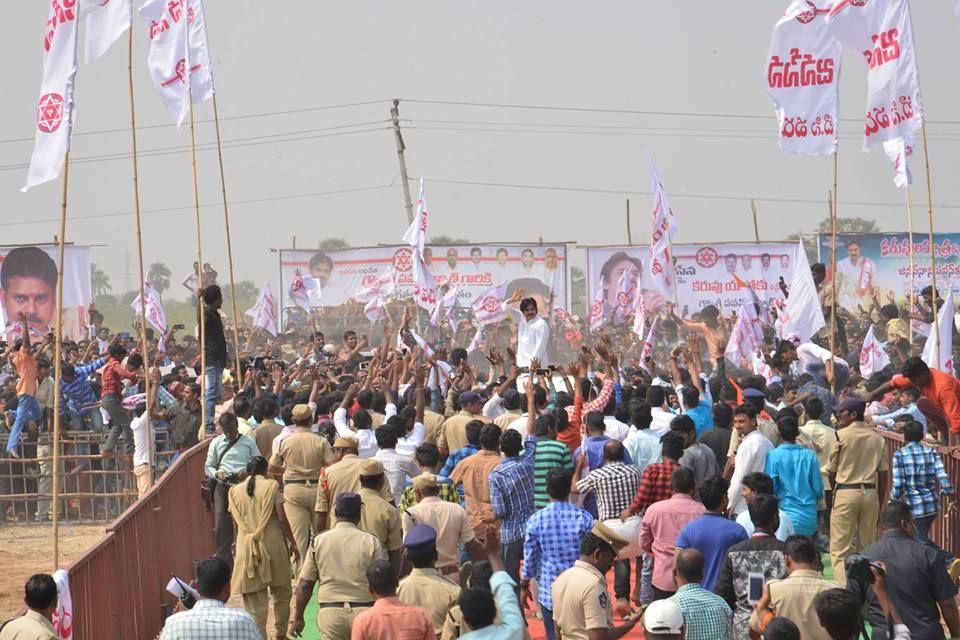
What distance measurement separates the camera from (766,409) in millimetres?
13969

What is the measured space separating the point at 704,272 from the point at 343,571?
32.1 meters

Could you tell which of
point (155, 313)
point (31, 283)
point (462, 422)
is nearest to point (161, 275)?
point (31, 283)

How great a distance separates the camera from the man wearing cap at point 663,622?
7.00 metres

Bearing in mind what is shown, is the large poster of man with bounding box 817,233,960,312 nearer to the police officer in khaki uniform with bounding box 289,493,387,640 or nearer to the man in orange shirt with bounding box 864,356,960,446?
the man in orange shirt with bounding box 864,356,960,446

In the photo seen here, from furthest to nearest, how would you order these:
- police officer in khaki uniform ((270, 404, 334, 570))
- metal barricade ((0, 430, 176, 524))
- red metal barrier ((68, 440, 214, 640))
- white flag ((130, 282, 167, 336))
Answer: white flag ((130, 282, 167, 336)), metal barricade ((0, 430, 176, 524)), police officer in khaki uniform ((270, 404, 334, 570)), red metal barrier ((68, 440, 214, 640))

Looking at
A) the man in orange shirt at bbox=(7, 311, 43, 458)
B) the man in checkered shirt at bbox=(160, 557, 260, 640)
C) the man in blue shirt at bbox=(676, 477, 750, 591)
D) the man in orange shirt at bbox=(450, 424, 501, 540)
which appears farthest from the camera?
the man in orange shirt at bbox=(7, 311, 43, 458)

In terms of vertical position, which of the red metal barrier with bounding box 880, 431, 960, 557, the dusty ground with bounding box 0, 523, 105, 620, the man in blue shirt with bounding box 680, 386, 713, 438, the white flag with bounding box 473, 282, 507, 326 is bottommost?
the dusty ground with bounding box 0, 523, 105, 620

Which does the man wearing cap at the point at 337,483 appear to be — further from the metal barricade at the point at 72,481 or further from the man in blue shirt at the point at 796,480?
the metal barricade at the point at 72,481

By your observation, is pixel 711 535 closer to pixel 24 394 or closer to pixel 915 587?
pixel 915 587

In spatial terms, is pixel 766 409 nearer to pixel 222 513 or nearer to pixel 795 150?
pixel 795 150

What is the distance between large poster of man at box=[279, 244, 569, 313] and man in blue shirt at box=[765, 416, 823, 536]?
28.4m

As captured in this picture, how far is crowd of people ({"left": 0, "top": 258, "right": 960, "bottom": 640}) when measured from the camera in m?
7.49

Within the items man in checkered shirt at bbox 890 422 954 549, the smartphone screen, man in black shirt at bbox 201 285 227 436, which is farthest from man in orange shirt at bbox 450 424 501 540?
man in black shirt at bbox 201 285 227 436

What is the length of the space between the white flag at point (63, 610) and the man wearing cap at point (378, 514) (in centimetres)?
226
